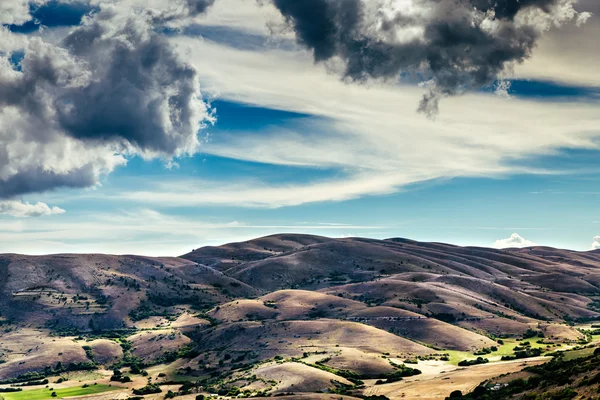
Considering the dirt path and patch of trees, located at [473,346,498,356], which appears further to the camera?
patch of trees, located at [473,346,498,356]

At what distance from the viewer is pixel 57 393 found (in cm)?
12031

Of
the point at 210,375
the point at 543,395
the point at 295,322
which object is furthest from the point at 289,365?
the point at 543,395

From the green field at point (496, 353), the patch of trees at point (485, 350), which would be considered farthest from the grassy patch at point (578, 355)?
the patch of trees at point (485, 350)

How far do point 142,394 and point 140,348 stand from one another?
187 ft

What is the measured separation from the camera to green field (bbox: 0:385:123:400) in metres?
118

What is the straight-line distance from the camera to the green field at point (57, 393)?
11756 cm

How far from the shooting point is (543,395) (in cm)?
5866

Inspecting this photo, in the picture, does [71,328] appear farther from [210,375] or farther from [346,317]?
[346,317]

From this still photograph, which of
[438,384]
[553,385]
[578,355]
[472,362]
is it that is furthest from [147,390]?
[578,355]

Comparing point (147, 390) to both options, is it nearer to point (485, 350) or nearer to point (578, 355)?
point (485, 350)

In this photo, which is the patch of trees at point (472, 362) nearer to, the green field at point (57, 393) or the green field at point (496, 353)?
the green field at point (496, 353)

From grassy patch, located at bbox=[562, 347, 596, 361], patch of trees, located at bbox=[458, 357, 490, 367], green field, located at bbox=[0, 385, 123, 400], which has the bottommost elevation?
green field, located at bbox=[0, 385, 123, 400]

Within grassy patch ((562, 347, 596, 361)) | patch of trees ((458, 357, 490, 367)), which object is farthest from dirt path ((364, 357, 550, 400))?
patch of trees ((458, 357, 490, 367))

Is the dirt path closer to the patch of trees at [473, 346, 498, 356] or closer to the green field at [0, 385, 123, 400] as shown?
the patch of trees at [473, 346, 498, 356]
